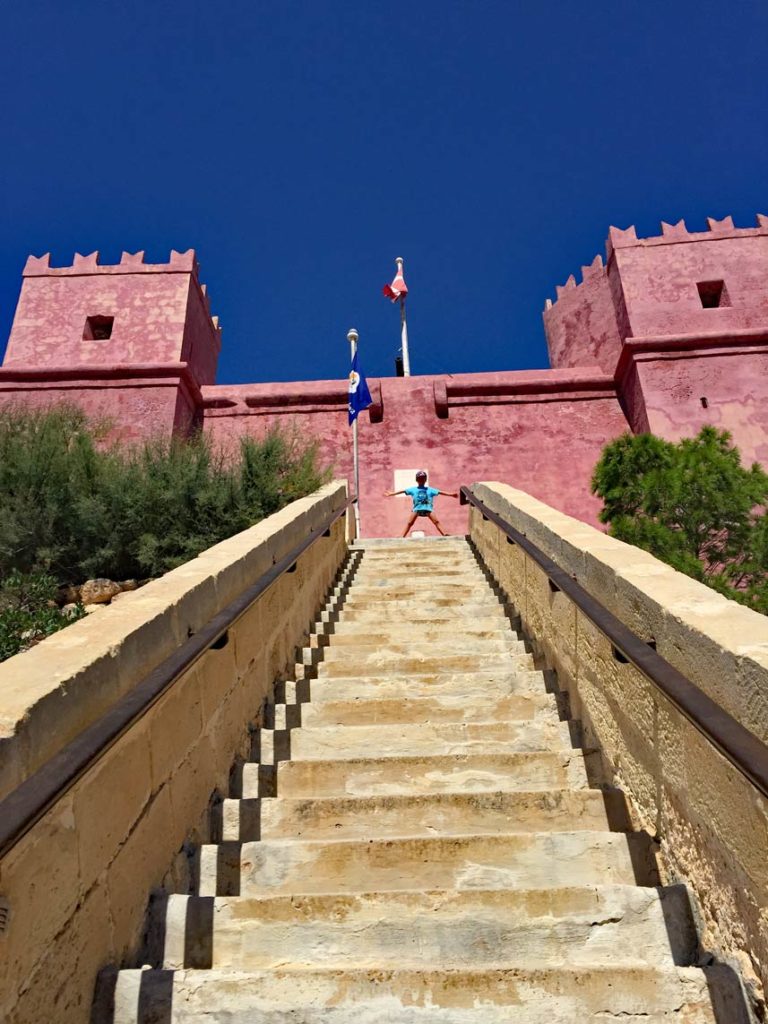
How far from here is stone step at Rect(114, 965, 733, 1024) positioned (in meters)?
2.05

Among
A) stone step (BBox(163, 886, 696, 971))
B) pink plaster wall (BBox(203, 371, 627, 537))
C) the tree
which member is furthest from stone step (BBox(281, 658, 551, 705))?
pink plaster wall (BBox(203, 371, 627, 537))

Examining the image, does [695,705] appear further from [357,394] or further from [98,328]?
[98,328]

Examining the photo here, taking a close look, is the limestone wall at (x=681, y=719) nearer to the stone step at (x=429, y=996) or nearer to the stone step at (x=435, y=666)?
the stone step at (x=429, y=996)

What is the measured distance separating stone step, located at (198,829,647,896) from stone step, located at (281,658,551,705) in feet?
4.24

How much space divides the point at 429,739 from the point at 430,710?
0.25 metres

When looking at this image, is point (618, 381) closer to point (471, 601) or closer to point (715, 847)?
point (471, 601)

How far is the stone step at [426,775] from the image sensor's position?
3240mm

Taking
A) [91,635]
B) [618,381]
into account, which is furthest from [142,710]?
[618,381]

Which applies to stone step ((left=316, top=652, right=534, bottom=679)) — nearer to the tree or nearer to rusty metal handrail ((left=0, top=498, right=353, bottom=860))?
rusty metal handrail ((left=0, top=498, right=353, bottom=860))

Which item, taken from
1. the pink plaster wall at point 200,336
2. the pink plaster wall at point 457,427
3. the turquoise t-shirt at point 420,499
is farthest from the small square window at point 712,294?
the pink plaster wall at point 200,336

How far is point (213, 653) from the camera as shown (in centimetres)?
334

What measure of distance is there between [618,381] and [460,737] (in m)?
11.3

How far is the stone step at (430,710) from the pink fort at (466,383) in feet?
27.5

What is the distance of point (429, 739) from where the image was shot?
3.66 metres
